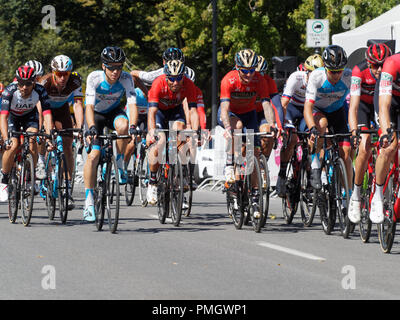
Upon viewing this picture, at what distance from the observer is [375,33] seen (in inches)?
781

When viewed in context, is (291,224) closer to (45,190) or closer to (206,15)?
(45,190)

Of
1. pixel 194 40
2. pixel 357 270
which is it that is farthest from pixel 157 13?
pixel 357 270

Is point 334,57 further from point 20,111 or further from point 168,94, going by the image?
point 20,111

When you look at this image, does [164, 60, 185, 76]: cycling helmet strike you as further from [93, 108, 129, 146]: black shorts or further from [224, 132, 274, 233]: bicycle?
[224, 132, 274, 233]: bicycle

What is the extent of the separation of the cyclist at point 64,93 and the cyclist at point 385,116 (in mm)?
4828

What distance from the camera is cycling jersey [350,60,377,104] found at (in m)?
10.5

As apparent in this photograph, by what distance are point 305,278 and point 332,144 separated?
335 cm

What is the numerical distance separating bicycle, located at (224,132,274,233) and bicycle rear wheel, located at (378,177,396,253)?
6.18 feet

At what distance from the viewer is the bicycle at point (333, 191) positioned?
1077 cm

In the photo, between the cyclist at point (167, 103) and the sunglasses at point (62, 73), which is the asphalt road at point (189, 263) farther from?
the sunglasses at point (62, 73)

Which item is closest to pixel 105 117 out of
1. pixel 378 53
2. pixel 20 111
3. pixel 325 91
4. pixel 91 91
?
pixel 91 91

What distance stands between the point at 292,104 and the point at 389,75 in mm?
4156

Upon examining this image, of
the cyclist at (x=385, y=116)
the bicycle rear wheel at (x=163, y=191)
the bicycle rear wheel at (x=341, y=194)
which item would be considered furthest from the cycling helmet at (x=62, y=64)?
the cyclist at (x=385, y=116)

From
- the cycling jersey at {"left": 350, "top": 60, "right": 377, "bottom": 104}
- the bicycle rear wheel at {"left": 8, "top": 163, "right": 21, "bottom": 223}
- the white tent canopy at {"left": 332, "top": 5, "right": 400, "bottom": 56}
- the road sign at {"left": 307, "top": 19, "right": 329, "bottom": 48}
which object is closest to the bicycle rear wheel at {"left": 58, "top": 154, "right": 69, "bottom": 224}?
the bicycle rear wheel at {"left": 8, "top": 163, "right": 21, "bottom": 223}
